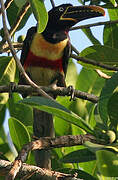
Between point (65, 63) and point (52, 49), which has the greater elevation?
point (52, 49)

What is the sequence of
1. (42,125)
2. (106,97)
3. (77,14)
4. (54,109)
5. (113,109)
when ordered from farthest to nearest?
(77,14) → (42,125) → (106,97) → (113,109) → (54,109)

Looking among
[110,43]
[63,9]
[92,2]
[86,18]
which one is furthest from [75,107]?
[63,9]

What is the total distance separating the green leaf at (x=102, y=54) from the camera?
12.1 ft

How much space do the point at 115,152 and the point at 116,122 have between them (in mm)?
310

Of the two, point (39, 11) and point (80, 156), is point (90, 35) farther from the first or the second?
point (80, 156)

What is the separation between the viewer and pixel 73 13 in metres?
5.33

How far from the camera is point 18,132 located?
3504 millimetres

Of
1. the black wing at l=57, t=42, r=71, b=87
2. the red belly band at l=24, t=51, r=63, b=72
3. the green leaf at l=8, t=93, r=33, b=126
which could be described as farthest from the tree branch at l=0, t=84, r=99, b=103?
the red belly band at l=24, t=51, r=63, b=72

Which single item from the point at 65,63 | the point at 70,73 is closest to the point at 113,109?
the point at 70,73

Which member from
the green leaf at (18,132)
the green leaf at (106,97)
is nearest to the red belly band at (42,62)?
the green leaf at (18,132)

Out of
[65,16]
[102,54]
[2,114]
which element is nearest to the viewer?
[102,54]

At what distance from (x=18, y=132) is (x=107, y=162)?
65.8 inches

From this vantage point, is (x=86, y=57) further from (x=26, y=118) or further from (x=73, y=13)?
(x=73, y=13)

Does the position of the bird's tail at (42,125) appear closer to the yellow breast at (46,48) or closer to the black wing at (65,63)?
the black wing at (65,63)
